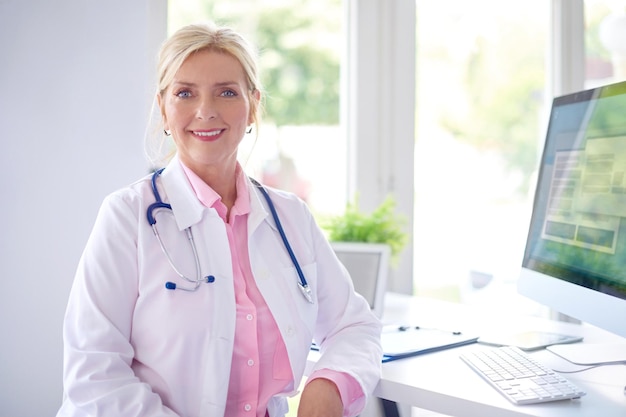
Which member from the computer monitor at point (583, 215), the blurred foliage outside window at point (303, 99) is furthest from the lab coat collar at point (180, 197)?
the blurred foliage outside window at point (303, 99)

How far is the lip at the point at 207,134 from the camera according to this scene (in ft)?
4.75

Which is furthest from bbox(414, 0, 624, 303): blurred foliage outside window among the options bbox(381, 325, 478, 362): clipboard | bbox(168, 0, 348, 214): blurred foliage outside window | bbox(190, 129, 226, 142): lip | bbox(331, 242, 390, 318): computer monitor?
bbox(190, 129, 226, 142): lip

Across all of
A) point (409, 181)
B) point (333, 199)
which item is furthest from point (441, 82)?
point (333, 199)

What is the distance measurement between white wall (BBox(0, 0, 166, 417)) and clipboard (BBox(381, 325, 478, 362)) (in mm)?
837

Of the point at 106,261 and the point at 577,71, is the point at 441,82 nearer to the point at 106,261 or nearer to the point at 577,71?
the point at 577,71

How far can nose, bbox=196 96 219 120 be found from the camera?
1428 mm

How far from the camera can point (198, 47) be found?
144cm

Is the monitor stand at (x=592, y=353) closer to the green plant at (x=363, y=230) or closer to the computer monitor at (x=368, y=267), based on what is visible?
the computer monitor at (x=368, y=267)

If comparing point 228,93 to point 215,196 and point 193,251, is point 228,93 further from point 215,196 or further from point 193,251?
point 193,251

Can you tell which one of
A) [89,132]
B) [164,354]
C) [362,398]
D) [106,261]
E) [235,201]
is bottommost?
[362,398]

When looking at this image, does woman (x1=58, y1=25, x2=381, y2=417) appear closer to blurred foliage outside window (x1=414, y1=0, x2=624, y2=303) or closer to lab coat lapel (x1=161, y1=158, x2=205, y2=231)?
lab coat lapel (x1=161, y1=158, x2=205, y2=231)

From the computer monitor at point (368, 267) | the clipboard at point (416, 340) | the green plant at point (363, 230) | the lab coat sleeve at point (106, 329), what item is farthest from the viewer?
the green plant at point (363, 230)

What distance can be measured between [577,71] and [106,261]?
2620mm

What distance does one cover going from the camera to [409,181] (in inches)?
106
